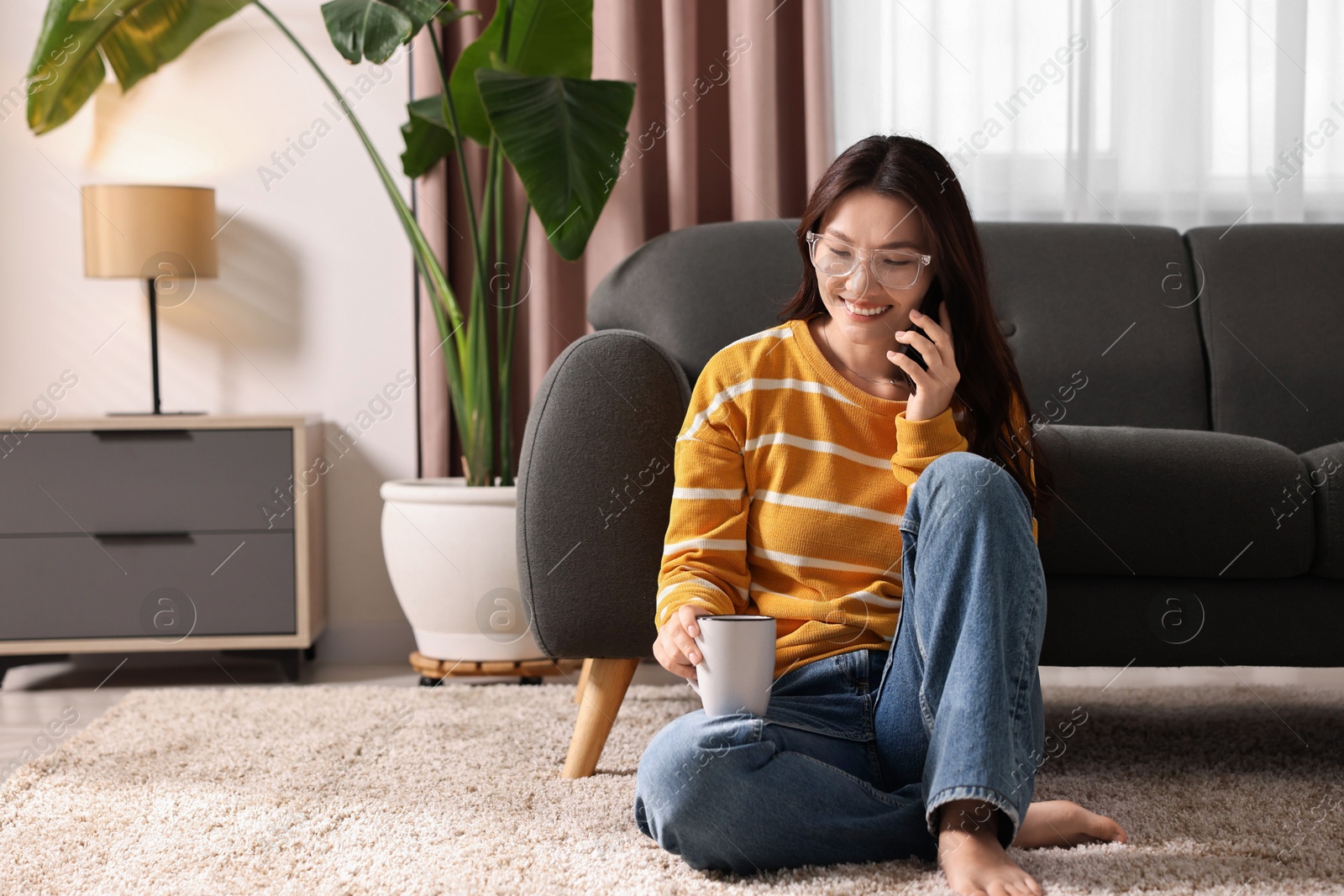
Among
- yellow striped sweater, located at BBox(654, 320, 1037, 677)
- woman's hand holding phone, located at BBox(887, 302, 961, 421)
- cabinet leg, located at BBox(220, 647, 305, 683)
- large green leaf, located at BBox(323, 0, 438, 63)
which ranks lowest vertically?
cabinet leg, located at BBox(220, 647, 305, 683)

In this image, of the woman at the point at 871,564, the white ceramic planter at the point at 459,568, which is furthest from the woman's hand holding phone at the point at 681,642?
the white ceramic planter at the point at 459,568

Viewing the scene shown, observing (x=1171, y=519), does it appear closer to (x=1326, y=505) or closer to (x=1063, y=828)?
(x=1326, y=505)

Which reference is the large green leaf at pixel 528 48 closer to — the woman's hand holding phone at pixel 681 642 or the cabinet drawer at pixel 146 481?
the cabinet drawer at pixel 146 481

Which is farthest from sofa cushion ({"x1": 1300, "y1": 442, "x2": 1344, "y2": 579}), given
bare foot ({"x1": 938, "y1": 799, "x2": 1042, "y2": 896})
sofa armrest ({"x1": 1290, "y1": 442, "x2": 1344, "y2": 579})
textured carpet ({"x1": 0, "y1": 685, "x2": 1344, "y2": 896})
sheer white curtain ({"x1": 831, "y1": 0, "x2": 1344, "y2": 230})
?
sheer white curtain ({"x1": 831, "y1": 0, "x2": 1344, "y2": 230})

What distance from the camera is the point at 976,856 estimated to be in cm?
91

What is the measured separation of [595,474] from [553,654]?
23 cm

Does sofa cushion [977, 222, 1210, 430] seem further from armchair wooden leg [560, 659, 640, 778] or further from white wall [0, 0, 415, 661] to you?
white wall [0, 0, 415, 661]

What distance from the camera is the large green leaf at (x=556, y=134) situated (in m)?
1.91

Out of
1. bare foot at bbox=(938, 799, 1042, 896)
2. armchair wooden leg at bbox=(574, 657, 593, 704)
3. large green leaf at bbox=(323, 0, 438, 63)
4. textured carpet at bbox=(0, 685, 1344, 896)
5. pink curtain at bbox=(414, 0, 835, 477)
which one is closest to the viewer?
bare foot at bbox=(938, 799, 1042, 896)

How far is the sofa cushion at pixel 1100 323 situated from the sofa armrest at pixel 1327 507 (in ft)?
1.64

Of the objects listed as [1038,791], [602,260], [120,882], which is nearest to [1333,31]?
[602,260]

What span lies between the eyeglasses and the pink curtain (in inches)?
49.0

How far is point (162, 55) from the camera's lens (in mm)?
2303

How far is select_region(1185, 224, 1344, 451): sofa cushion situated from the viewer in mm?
1867
